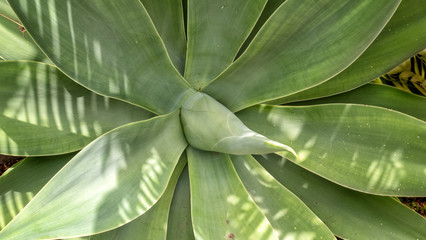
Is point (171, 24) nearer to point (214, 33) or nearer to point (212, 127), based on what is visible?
point (214, 33)

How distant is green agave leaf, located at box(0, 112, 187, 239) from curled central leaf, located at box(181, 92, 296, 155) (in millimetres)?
47

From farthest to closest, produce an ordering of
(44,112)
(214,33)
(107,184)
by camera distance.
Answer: (214,33)
(44,112)
(107,184)

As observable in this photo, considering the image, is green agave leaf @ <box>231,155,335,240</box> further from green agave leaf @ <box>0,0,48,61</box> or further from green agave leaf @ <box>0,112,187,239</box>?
green agave leaf @ <box>0,0,48,61</box>

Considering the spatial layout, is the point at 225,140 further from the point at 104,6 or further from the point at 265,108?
the point at 104,6

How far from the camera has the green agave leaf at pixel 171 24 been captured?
3.31 feet

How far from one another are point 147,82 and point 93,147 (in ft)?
0.80

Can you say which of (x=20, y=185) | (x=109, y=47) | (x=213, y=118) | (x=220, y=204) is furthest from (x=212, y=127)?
(x=20, y=185)

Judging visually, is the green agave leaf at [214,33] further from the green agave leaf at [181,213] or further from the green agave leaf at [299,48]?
the green agave leaf at [181,213]

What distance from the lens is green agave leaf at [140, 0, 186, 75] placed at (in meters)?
→ 1.01

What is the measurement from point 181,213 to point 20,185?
1.43ft

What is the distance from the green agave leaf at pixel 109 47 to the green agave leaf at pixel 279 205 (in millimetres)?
286

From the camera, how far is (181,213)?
40.2 inches

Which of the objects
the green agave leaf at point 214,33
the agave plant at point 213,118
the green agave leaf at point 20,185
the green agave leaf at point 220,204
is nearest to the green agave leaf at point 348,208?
the agave plant at point 213,118

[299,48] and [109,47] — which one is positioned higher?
[299,48]
